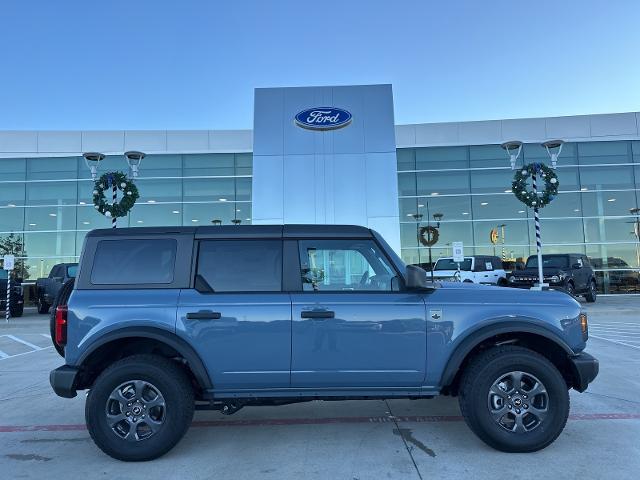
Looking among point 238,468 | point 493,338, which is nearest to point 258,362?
point 238,468

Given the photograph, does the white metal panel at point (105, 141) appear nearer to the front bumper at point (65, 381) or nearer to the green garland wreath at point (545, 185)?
the green garland wreath at point (545, 185)

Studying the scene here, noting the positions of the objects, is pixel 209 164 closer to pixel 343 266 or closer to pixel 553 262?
pixel 553 262

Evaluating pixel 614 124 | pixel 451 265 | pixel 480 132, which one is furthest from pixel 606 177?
pixel 451 265

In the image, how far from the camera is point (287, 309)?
4047mm

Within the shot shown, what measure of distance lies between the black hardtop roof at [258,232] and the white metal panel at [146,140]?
2147 cm

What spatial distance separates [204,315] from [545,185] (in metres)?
15.5

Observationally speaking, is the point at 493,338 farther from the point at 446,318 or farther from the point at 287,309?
the point at 287,309

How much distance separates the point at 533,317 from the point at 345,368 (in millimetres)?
1627

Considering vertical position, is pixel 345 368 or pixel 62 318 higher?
pixel 62 318

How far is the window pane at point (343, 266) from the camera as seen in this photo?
13.8 ft

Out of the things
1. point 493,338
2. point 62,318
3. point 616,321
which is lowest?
point 616,321

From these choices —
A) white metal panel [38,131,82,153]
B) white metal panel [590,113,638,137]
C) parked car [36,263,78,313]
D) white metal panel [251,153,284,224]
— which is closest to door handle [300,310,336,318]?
white metal panel [251,153,284,224]

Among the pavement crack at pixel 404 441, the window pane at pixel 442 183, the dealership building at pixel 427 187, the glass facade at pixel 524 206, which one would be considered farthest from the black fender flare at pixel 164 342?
the window pane at pixel 442 183

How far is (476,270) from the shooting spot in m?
19.2
